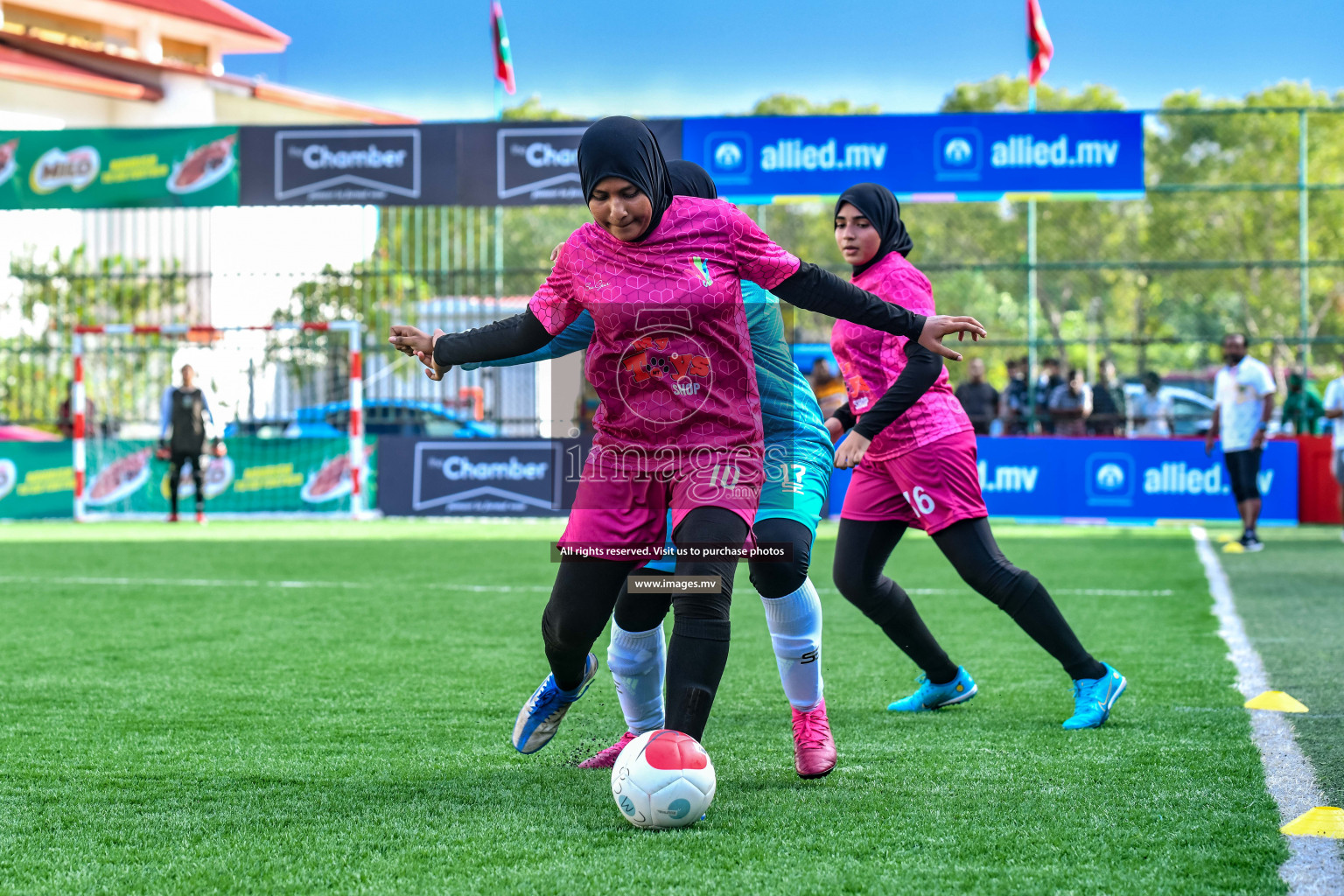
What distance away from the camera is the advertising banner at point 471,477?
16484mm

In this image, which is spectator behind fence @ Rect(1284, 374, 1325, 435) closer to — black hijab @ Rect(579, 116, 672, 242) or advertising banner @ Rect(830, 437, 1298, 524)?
advertising banner @ Rect(830, 437, 1298, 524)

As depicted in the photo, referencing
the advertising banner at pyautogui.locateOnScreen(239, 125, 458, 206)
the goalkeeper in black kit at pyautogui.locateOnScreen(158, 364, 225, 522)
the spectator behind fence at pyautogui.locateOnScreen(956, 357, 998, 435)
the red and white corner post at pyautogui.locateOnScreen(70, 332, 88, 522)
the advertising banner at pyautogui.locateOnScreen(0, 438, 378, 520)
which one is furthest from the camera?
the advertising banner at pyautogui.locateOnScreen(0, 438, 378, 520)

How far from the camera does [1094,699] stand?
15.9 feet

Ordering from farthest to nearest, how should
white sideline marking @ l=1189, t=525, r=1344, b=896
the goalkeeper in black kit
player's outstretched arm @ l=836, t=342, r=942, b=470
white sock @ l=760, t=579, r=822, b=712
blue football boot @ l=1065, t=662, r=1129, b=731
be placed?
the goalkeeper in black kit
blue football boot @ l=1065, t=662, r=1129, b=731
player's outstretched arm @ l=836, t=342, r=942, b=470
white sock @ l=760, t=579, r=822, b=712
white sideline marking @ l=1189, t=525, r=1344, b=896

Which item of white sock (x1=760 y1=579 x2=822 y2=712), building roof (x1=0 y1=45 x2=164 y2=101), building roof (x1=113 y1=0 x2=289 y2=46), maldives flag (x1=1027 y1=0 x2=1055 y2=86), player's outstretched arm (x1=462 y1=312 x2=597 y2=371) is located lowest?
white sock (x1=760 y1=579 x2=822 y2=712)

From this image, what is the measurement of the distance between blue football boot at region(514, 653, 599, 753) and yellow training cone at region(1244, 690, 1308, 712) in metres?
2.53

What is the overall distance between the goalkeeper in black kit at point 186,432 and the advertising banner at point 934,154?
19.4 feet

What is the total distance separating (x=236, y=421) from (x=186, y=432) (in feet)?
5.38

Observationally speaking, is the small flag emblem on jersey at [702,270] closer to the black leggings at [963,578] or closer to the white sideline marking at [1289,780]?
the black leggings at [963,578]

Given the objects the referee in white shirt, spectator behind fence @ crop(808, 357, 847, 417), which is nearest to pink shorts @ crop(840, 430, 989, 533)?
the referee in white shirt

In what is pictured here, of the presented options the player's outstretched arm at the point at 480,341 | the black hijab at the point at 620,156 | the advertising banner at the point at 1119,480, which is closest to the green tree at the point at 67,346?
the advertising banner at the point at 1119,480

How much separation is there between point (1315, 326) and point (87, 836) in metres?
39.3

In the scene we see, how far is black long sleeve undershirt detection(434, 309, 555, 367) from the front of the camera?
3.82 meters

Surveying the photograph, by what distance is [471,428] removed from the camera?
16984mm
